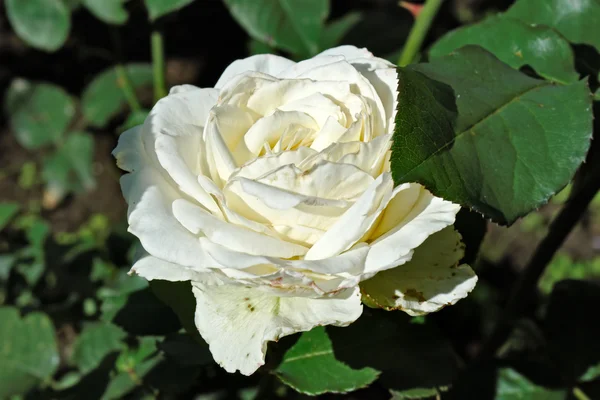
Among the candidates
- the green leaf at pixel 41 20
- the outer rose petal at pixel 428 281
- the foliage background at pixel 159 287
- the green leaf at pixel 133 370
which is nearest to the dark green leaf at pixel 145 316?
the foliage background at pixel 159 287

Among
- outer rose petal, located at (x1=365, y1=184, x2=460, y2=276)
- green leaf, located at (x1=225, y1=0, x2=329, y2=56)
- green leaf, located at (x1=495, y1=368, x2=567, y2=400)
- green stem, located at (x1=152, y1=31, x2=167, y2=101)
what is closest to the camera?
outer rose petal, located at (x1=365, y1=184, x2=460, y2=276)

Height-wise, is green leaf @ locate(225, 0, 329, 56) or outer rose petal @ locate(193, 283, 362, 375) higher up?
outer rose petal @ locate(193, 283, 362, 375)

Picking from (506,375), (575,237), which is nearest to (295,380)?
(506,375)

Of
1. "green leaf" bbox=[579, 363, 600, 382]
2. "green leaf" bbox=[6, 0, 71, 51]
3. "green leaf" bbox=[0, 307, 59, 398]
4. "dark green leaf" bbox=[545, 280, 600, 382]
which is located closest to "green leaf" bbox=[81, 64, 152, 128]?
"green leaf" bbox=[6, 0, 71, 51]

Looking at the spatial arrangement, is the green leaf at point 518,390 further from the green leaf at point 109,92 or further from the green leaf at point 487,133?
the green leaf at point 109,92

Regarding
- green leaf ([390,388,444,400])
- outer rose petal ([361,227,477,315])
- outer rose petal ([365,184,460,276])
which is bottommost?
green leaf ([390,388,444,400])

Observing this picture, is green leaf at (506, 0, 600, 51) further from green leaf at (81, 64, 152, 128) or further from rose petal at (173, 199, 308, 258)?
green leaf at (81, 64, 152, 128)

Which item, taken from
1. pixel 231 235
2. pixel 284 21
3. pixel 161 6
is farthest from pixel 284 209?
pixel 284 21

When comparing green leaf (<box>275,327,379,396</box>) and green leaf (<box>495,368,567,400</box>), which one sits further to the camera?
green leaf (<box>495,368,567,400</box>)
